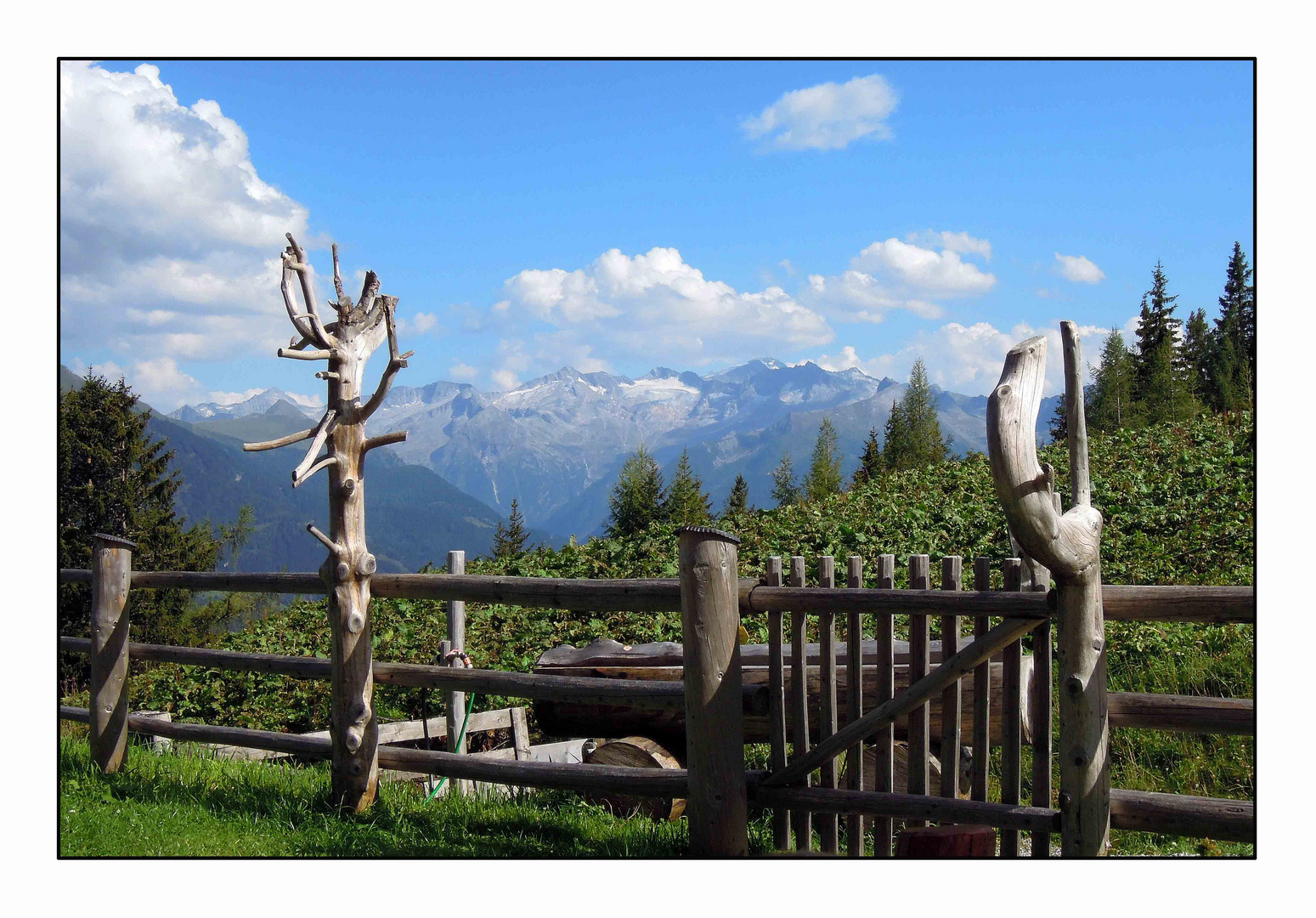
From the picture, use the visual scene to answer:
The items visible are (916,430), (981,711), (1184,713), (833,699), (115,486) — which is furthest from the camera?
(916,430)

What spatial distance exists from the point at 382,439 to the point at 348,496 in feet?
1.26

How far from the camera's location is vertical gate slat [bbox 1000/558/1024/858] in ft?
13.0

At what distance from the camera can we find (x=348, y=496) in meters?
4.81

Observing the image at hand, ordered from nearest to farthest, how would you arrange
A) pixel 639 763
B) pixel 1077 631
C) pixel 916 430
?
pixel 1077 631
pixel 639 763
pixel 916 430

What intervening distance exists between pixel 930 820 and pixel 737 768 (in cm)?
83

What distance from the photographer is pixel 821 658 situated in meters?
A: 4.54

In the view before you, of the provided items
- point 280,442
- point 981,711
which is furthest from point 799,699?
point 280,442

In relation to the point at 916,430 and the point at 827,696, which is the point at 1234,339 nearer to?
the point at 916,430

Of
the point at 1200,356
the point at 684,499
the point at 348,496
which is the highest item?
the point at 1200,356

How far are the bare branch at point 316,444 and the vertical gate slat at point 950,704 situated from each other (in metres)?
2.92

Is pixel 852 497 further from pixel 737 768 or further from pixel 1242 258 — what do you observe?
pixel 1242 258

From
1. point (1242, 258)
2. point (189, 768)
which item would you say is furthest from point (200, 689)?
point (1242, 258)

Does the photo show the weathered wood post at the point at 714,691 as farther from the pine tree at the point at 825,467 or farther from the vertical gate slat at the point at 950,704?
the pine tree at the point at 825,467

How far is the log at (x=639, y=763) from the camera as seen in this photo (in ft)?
18.2
